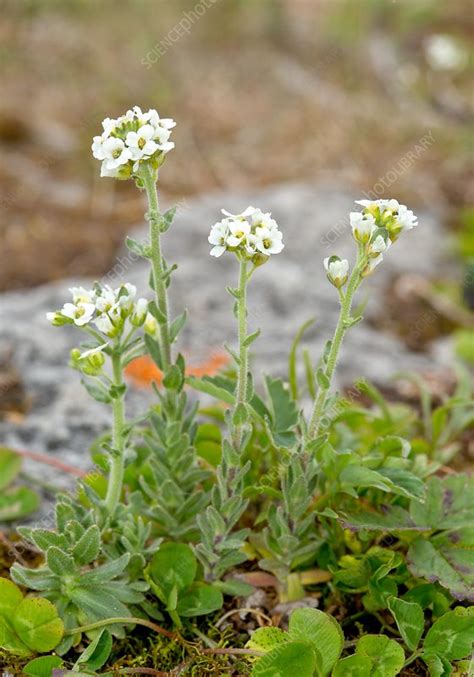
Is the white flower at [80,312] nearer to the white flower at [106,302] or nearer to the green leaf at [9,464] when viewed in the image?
the white flower at [106,302]

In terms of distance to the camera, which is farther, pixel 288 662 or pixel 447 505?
pixel 447 505

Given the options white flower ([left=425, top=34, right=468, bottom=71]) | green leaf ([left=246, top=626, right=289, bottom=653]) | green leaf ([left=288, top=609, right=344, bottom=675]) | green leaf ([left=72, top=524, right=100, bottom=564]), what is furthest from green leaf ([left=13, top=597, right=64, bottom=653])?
white flower ([left=425, top=34, right=468, bottom=71])

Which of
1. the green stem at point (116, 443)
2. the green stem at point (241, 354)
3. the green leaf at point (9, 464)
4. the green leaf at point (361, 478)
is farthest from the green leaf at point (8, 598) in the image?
the green leaf at point (361, 478)

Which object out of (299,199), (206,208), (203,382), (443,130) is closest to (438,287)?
(299,199)

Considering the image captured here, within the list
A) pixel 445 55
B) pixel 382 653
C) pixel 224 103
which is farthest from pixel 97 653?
pixel 445 55

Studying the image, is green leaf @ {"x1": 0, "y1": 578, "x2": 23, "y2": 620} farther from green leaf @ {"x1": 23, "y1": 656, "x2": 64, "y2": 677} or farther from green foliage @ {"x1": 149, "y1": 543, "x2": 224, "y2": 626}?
green foliage @ {"x1": 149, "y1": 543, "x2": 224, "y2": 626}

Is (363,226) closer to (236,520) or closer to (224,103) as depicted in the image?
(236,520)
